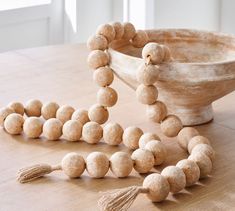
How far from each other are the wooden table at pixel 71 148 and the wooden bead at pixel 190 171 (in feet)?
0.05

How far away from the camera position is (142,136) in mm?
1083

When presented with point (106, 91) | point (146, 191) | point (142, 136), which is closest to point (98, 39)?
point (106, 91)

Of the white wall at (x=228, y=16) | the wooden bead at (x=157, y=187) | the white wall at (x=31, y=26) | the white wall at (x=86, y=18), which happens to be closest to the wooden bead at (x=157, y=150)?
the wooden bead at (x=157, y=187)

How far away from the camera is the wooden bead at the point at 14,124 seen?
3.83 ft

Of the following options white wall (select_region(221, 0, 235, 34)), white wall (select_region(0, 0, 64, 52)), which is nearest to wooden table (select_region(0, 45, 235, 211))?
white wall (select_region(0, 0, 64, 52))

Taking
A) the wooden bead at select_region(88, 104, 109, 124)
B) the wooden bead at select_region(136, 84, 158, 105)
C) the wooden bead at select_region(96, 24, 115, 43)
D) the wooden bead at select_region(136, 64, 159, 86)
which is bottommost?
the wooden bead at select_region(88, 104, 109, 124)

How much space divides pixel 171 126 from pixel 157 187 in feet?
0.76

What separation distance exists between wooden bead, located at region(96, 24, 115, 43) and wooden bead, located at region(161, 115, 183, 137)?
0.69ft

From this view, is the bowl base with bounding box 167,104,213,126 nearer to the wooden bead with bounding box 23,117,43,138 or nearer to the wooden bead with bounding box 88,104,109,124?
the wooden bead with bounding box 88,104,109,124

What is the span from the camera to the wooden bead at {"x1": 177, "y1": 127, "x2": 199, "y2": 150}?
1.10 m

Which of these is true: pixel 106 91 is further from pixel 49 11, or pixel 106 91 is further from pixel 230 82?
pixel 49 11

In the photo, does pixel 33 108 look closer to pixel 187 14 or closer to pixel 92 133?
pixel 92 133

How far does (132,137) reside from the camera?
1.09 m

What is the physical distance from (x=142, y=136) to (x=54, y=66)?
575mm
